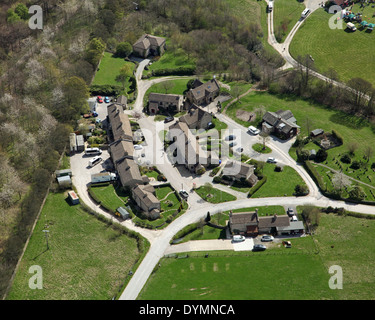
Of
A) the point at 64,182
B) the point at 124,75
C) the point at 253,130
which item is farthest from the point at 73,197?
the point at 124,75

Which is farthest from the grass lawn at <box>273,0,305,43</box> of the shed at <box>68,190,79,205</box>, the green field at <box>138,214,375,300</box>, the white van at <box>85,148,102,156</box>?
the shed at <box>68,190,79,205</box>

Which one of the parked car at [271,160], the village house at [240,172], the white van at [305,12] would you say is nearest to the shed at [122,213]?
the village house at [240,172]

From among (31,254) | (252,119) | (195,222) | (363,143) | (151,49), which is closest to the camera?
(31,254)

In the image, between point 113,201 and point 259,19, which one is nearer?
point 113,201

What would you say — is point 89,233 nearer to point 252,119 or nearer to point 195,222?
point 195,222

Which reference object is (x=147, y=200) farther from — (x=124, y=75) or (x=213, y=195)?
(x=124, y=75)

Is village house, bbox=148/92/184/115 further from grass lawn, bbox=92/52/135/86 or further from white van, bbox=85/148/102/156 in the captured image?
white van, bbox=85/148/102/156

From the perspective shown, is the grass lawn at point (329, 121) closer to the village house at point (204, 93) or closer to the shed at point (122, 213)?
the village house at point (204, 93)

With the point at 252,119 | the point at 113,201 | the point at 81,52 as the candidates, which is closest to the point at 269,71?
the point at 252,119
